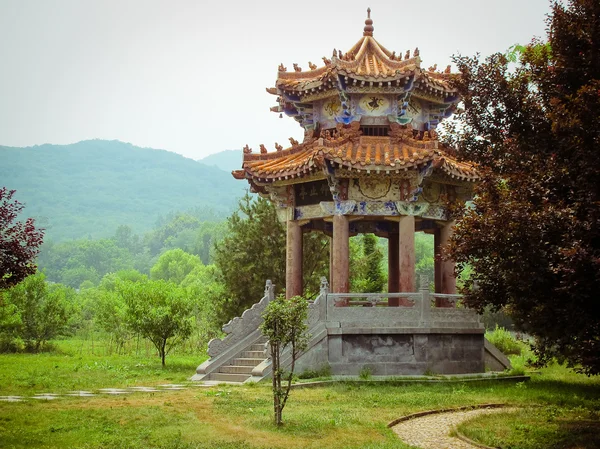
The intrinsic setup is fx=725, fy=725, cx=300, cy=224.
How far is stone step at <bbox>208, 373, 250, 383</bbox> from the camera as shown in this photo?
63.9 ft

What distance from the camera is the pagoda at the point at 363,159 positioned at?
66.3 feet

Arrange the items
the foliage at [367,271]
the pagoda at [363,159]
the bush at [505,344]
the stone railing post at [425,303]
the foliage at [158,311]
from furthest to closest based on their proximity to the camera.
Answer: the foliage at [367,271] → the bush at [505,344] → the foliage at [158,311] → the pagoda at [363,159] → the stone railing post at [425,303]

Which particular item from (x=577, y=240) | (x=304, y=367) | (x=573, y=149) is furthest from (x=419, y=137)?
(x=577, y=240)

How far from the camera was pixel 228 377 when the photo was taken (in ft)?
64.8

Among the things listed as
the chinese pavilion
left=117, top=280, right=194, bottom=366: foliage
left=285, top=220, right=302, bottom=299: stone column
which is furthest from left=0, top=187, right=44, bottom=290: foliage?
left=117, top=280, right=194, bottom=366: foliage

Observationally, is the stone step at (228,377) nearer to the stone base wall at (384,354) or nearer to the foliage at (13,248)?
the stone base wall at (384,354)

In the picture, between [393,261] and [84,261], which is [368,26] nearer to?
[393,261]

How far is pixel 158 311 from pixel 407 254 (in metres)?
8.73

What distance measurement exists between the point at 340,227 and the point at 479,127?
7.74 m

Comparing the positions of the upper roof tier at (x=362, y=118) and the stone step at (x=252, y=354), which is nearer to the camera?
the upper roof tier at (x=362, y=118)

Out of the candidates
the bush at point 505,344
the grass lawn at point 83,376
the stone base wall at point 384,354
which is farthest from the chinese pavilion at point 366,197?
the bush at point 505,344

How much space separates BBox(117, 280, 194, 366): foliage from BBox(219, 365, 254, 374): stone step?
4.47 metres

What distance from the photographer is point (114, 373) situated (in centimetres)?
2211

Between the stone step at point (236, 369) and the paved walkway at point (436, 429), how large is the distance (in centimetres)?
716
